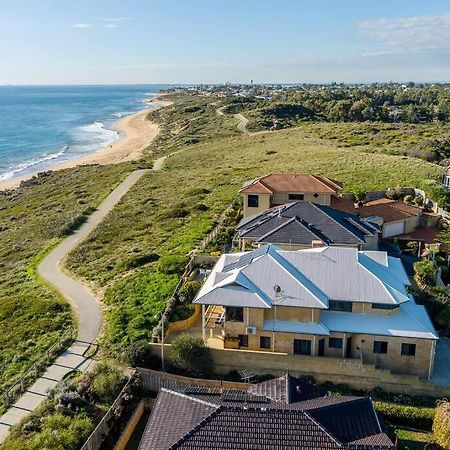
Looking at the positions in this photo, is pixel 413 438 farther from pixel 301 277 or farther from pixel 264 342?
pixel 301 277

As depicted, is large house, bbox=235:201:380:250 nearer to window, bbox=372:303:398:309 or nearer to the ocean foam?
window, bbox=372:303:398:309

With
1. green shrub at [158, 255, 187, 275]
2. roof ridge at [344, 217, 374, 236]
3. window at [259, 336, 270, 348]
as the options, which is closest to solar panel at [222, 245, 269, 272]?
window at [259, 336, 270, 348]

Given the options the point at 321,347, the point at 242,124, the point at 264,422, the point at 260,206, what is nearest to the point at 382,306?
the point at 321,347

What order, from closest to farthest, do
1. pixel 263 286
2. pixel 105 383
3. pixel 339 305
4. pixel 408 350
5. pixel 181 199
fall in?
pixel 105 383 → pixel 408 350 → pixel 339 305 → pixel 263 286 → pixel 181 199

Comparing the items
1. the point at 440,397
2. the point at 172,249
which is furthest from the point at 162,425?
the point at 172,249

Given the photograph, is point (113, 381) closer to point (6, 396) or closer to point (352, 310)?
point (6, 396)
